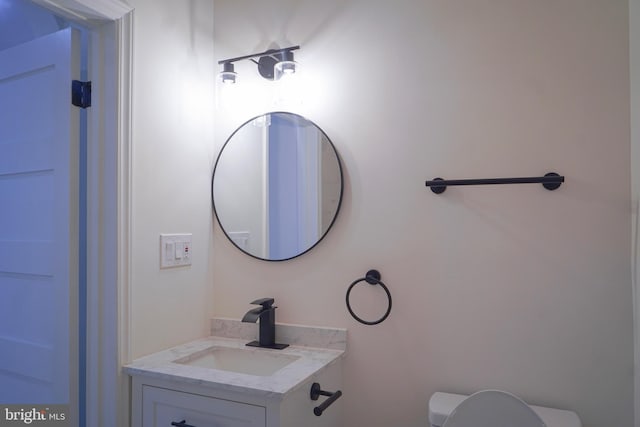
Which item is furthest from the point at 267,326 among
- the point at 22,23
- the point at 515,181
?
the point at 22,23

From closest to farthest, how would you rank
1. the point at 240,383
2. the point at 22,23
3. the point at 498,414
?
the point at 498,414
the point at 240,383
the point at 22,23

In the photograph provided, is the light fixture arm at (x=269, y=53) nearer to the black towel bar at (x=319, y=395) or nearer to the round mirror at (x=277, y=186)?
the round mirror at (x=277, y=186)

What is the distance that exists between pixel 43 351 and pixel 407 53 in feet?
5.47

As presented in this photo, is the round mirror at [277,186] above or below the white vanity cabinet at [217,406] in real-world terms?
above

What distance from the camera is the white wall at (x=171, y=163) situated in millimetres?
1476

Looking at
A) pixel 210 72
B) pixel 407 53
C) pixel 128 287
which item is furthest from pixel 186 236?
pixel 407 53

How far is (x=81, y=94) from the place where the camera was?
1451mm

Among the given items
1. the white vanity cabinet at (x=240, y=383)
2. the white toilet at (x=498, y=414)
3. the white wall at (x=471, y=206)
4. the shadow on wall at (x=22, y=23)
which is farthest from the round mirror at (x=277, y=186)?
the shadow on wall at (x=22, y=23)

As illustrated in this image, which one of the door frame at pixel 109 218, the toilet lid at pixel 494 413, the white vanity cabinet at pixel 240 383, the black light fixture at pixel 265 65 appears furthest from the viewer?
the black light fixture at pixel 265 65

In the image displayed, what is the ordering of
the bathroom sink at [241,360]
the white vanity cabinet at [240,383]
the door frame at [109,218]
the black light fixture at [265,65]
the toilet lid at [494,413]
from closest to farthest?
the toilet lid at [494,413]
the white vanity cabinet at [240,383]
the door frame at [109,218]
the bathroom sink at [241,360]
the black light fixture at [265,65]

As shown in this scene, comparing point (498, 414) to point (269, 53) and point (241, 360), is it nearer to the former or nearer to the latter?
point (241, 360)

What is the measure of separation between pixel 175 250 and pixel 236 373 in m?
0.54

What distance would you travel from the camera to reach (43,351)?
1505 millimetres

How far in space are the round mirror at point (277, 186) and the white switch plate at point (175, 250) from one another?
191 mm
